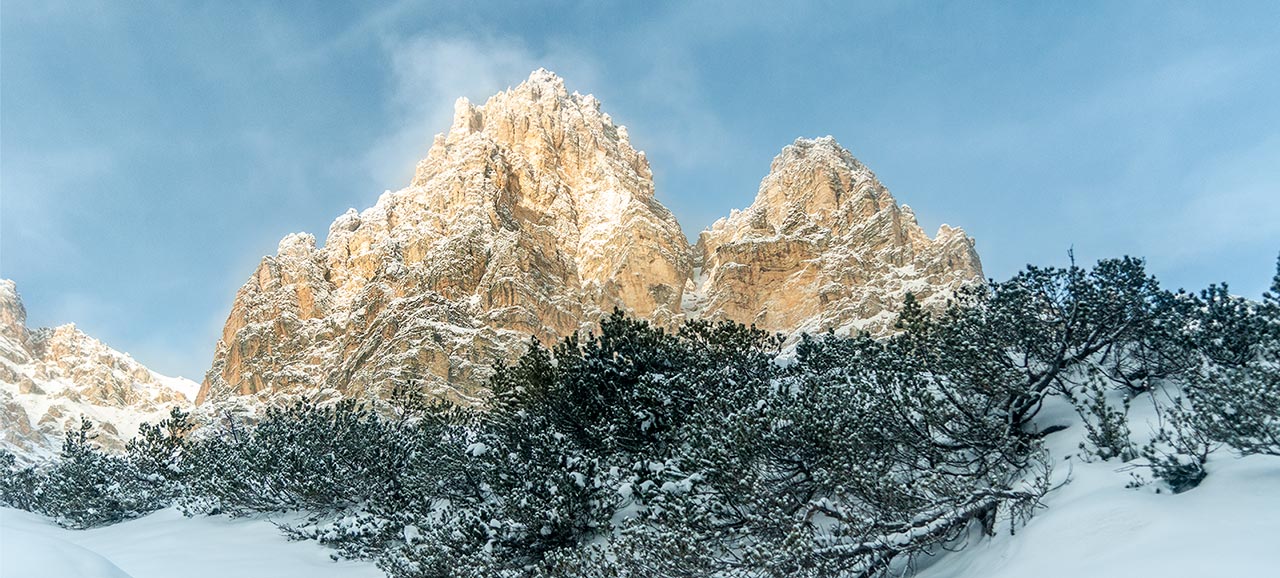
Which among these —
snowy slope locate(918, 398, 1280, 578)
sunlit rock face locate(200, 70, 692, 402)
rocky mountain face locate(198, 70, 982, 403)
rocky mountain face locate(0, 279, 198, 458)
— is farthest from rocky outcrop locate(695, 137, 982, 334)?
rocky mountain face locate(0, 279, 198, 458)

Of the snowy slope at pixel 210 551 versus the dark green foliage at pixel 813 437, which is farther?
the snowy slope at pixel 210 551

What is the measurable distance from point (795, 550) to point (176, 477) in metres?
24.1

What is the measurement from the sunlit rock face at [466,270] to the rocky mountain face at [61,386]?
41104mm

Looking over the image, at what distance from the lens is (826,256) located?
334 feet

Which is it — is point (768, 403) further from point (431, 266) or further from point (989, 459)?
point (431, 266)

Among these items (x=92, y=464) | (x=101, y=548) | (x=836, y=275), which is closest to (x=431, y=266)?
(x=836, y=275)

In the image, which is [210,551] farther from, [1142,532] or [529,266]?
[529,266]

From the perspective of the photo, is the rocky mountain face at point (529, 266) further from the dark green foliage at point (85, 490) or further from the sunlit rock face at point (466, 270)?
the dark green foliage at point (85, 490)

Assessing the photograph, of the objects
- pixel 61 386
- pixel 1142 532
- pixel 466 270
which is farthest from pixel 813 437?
pixel 61 386

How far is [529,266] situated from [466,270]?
8016 millimetres

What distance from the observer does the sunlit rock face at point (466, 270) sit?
301 feet

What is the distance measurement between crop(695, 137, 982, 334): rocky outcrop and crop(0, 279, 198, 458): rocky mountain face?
9643 centimetres

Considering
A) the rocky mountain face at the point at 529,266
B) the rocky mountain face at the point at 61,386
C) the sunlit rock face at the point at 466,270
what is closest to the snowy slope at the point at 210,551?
the rocky mountain face at the point at 529,266

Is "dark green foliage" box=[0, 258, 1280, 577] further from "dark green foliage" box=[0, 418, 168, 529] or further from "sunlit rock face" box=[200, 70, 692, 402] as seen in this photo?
"sunlit rock face" box=[200, 70, 692, 402]
